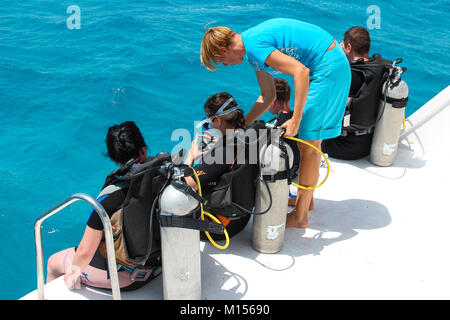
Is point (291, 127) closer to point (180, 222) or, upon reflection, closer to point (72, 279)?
point (180, 222)

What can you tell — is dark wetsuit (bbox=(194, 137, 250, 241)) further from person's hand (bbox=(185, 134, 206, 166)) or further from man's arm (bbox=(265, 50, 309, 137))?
man's arm (bbox=(265, 50, 309, 137))

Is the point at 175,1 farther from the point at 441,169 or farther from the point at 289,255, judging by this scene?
the point at 289,255

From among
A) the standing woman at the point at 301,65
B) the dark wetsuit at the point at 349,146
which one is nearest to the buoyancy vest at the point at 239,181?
the standing woman at the point at 301,65

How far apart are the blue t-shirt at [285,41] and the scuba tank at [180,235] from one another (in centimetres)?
94

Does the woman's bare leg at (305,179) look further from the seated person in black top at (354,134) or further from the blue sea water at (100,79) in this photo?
the blue sea water at (100,79)

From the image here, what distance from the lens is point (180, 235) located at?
246cm

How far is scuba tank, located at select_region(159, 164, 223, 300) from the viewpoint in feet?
7.82

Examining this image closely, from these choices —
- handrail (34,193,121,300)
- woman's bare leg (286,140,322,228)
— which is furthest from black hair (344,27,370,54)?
handrail (34,193,121,300)

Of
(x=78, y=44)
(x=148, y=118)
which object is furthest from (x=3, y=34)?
(x=148, y=118)

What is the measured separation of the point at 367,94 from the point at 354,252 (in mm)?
1700

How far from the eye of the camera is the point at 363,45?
4.26m

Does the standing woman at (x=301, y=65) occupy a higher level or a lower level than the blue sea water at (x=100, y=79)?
higher

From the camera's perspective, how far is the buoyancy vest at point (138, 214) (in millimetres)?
2426

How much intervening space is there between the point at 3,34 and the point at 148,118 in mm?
4358
